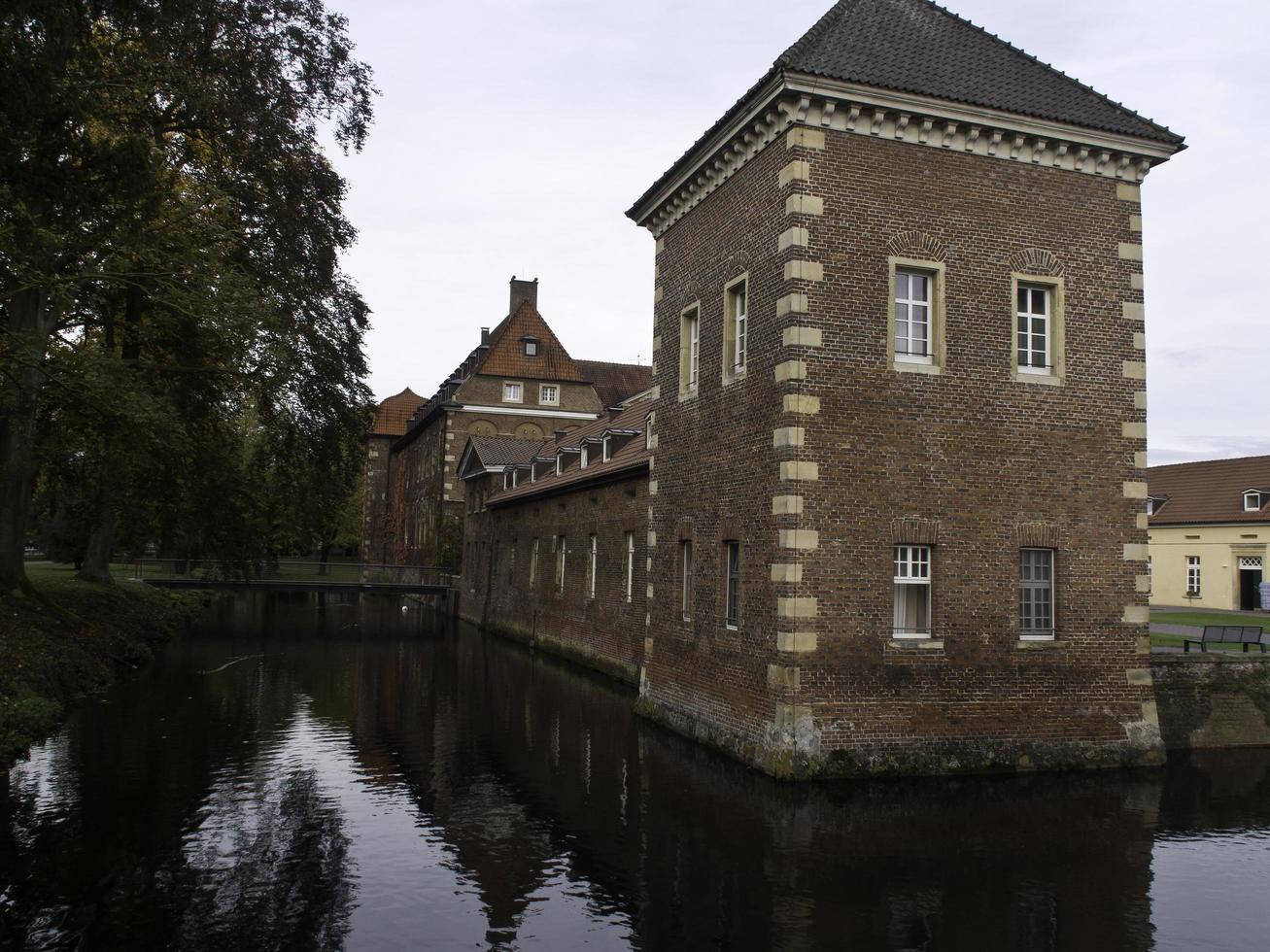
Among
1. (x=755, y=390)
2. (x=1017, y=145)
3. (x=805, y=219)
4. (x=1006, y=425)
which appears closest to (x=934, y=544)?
(x=1006, y=425)

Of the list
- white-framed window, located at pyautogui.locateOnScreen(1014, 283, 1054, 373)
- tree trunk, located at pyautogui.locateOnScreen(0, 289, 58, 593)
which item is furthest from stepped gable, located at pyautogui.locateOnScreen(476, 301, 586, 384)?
white-framed window, located at pyautogui.locateOnScreen(1014, 283, 1054, 373)

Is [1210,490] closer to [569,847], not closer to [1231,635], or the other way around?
[1231,635]

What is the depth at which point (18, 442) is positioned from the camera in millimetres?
17938

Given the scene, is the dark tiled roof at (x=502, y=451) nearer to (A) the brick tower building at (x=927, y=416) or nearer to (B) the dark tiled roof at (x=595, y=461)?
(B) the dark tiled roof at (x=595, y=461)

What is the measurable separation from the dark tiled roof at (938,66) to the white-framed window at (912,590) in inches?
231

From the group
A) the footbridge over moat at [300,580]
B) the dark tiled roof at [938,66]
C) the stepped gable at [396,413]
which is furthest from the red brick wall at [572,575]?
the stepped gable at [396,413]

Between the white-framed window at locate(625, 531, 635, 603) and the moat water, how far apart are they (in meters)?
5.38

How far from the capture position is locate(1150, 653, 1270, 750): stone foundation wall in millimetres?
14969

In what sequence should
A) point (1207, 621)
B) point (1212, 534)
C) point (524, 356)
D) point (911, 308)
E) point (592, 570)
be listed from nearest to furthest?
point (911, 308), point (592, 570), point (1207, 621), point (1212, 534), point (524, 356)

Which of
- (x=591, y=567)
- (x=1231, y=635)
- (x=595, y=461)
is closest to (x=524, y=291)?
(x=595, y=461)

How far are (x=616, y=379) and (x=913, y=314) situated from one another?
162 feet

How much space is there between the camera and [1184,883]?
920 cm

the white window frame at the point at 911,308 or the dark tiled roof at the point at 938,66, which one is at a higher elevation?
the dark tiled roof at the point at 938,66

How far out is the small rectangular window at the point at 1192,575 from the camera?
4344 centimetres
